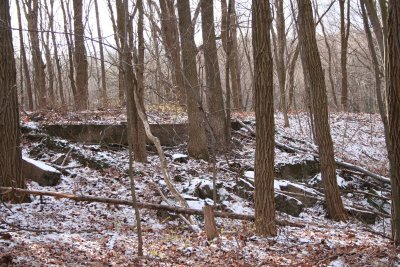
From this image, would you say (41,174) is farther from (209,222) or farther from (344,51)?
(344,51)

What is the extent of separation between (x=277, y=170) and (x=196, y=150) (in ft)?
7.24

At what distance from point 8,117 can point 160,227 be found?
3196 mm

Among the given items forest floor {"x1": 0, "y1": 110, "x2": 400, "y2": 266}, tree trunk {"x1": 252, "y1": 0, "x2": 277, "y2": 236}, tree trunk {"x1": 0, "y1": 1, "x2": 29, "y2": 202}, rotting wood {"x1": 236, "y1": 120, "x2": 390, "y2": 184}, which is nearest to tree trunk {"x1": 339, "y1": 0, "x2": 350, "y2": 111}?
rotting wood {"x1": 236, "y1": 120, "x2": 390, "y2": 184}

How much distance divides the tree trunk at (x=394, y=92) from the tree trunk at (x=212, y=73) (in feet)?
19.6

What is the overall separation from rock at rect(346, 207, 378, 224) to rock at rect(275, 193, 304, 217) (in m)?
1.10

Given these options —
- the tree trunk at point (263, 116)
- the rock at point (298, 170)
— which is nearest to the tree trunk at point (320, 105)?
the tree trunk at point (263, 116)

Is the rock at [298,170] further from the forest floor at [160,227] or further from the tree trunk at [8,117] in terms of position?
the tree trunk at [8,117]

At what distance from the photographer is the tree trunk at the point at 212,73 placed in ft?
37.6

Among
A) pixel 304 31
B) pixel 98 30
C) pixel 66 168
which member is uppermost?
pixel 98 30

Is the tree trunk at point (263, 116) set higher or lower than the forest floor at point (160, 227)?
higher

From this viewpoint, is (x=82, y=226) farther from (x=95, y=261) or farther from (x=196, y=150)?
(x=196, y=150)

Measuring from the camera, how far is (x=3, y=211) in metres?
6.66

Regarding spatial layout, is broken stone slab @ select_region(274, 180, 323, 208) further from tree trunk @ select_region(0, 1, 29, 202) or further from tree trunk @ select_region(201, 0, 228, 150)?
tree trunk @ select_region(0, 1, 29, 202)

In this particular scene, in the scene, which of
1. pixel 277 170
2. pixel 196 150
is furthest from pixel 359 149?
pixel 196 150
